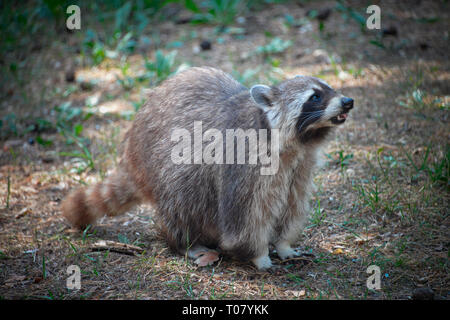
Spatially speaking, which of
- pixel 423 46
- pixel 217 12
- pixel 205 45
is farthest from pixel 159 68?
pixel 423 46

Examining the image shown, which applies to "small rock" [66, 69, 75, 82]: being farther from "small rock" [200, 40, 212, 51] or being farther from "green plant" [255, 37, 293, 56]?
"green plant" [255, 37, 293, 56]

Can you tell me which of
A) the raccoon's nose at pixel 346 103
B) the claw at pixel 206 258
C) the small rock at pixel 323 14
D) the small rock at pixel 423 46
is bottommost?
the claw at pixel 206 258

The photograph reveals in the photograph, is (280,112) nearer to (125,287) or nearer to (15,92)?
(125,287)

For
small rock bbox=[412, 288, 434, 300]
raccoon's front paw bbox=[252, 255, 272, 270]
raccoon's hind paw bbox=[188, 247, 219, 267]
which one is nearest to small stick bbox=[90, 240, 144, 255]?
raccoon's hind paw bbox=[188, 247, 219, 267]

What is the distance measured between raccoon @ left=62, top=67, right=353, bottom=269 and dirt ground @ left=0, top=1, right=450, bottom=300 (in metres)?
0.22

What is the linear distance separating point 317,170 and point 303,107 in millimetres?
1500

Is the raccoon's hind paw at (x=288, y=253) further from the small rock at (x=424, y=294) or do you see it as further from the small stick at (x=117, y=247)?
the small stick at (x=117, y=247)

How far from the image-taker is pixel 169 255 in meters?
3.62

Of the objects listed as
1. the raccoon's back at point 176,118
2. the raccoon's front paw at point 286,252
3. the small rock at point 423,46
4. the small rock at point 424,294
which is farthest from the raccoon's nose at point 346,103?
the small rock at point 423,46

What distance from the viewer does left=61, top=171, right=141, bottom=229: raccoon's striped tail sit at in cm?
389

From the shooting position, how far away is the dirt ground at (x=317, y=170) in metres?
3.19

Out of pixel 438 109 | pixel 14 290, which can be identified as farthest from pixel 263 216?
pixel 438 109

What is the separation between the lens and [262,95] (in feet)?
10.7
